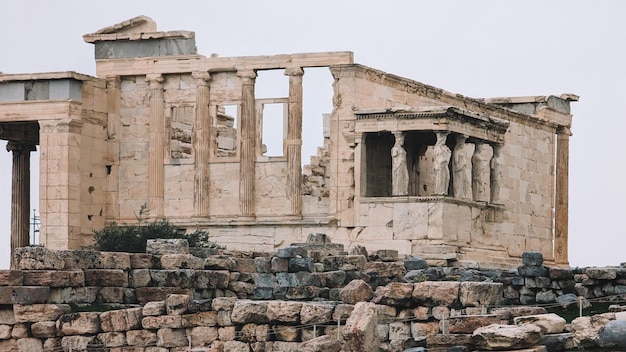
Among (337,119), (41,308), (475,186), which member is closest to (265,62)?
(337,119)

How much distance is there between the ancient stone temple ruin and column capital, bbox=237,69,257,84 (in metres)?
0.03

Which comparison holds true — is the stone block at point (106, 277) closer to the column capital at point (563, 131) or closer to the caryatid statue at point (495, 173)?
the caryatid statue at point (495, 173)

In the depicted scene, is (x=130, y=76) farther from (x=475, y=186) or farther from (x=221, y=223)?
(x=475, y=186)

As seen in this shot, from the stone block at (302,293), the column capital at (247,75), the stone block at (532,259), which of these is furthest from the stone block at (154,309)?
the column capital at (247,75)

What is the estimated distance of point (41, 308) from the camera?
977 inches

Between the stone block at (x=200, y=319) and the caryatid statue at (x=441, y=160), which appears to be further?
the caryatid statue at (x=441, y=160)

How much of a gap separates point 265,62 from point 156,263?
41.0 feet

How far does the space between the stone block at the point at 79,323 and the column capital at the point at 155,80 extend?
16518mm

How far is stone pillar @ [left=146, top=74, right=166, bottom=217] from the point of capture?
40.3 meters

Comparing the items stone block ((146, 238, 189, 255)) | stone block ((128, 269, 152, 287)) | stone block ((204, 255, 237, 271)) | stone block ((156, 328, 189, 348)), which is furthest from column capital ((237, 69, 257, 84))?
stone block ((156, 328, 189, 348))

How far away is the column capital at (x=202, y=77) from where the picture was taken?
40031 mm

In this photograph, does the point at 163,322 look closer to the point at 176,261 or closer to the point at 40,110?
the point at 176,261

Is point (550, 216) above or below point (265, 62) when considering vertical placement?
below

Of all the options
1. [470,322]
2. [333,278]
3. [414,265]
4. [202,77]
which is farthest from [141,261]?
[202,77]
